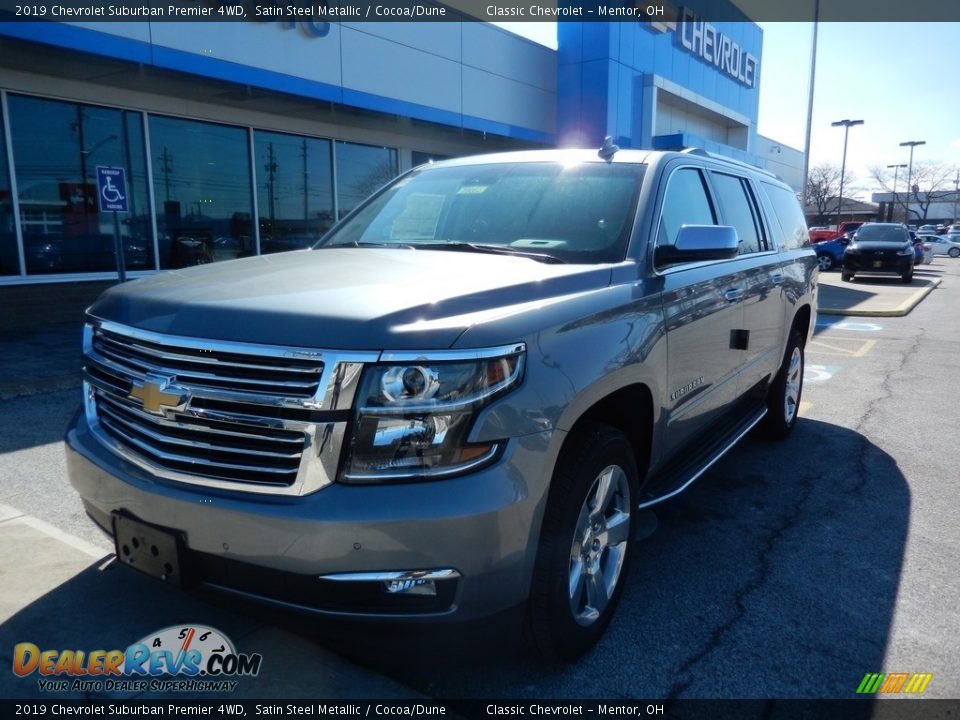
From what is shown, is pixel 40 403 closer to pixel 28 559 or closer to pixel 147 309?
pixel 28 559

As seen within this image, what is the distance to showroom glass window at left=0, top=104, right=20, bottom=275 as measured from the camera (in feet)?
33.8

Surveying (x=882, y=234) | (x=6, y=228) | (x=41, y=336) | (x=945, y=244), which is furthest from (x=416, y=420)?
(x=945, y=244)

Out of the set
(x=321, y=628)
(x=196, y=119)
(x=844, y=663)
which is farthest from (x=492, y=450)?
(x=196, y=119)

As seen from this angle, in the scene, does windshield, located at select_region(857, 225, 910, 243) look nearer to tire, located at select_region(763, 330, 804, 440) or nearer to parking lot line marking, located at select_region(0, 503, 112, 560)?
tire, located at select_region(763, 330, 804, 440)

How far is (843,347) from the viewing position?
10.0 meters

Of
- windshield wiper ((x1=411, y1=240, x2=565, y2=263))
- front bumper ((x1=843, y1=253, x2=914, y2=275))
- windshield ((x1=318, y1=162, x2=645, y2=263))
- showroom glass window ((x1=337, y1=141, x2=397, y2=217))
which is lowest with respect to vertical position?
front bumper ((x1=843, y1=253, x2=914, y2=275))

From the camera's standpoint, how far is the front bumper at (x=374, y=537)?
2.01 metres

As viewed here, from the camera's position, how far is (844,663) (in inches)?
106

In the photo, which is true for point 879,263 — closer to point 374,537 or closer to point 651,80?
point 651,80

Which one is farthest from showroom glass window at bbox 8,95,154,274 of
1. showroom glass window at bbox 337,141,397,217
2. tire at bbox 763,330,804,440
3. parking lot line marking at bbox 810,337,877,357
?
parking lot line marking at bbox 810,337,877,357

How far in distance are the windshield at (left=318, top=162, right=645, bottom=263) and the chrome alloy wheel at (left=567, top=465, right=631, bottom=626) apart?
96 centimetres

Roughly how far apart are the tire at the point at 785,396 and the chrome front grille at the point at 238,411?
4.15 metres

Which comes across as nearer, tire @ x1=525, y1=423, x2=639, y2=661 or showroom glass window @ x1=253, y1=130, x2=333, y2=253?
tire @ x1=525, y1=423, x2=639, y2=661

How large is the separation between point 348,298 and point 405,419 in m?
0.48
